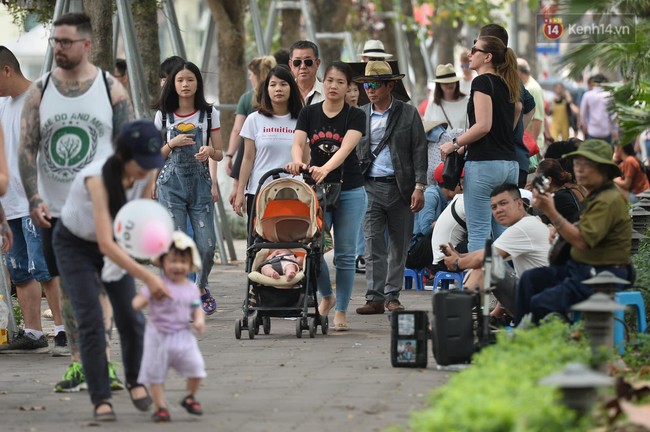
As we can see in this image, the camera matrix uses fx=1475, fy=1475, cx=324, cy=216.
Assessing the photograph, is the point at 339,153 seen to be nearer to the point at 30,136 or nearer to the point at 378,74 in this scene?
the point at 378,74

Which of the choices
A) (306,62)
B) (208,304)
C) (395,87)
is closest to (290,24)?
(395,87)

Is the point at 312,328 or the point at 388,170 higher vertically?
the point at 388,170

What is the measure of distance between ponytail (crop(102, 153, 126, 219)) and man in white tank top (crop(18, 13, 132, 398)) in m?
0.97

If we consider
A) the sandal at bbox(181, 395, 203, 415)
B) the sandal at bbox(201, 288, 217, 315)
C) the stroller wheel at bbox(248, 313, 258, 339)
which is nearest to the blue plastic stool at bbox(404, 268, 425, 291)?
the sandal at bbox(201, 288, 217, 315)

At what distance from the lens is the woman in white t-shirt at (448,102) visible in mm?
15781

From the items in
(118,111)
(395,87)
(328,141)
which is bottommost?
(328,141)

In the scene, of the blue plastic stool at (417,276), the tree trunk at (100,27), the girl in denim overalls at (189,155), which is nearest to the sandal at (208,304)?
the girl in denim overalls at (189,155)

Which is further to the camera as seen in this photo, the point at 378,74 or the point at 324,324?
the point at 378,74

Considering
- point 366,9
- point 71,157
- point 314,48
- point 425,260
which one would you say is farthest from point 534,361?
point 366,9

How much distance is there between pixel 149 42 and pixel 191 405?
10.4 meters

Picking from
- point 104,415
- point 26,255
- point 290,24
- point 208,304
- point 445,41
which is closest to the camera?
point 104,415

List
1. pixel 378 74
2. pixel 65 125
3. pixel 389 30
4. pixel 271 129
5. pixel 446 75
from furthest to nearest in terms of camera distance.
A: 1. pixel 389 30
2. pixel 446 75
3. pixel 378 74
4. pixel 271 129
5. pixel 65 125

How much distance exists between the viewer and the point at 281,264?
444 inches

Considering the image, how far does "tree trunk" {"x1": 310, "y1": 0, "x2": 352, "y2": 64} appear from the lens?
88.2ft
